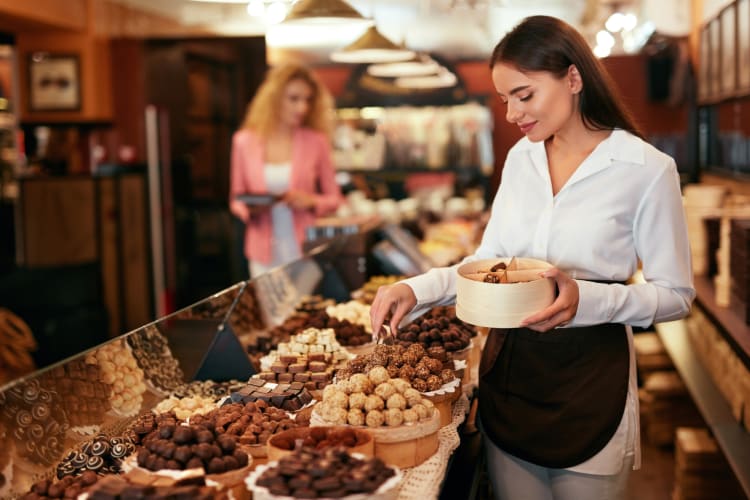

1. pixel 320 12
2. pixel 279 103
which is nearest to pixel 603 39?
pixel 279 103

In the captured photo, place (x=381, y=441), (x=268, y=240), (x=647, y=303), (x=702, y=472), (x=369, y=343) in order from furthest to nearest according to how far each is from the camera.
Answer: (x=268, y=240) < (x=702, y=472) < (x=369, y=343) < (x=647, y=303) < (x=381, y=441)

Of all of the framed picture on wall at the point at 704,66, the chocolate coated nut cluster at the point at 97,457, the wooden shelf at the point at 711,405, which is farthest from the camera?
the framed picture on wall at the point at 704,66

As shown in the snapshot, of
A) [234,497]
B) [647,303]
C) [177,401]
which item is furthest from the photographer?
[177,401]

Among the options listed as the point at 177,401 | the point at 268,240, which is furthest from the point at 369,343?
the point at 268,240

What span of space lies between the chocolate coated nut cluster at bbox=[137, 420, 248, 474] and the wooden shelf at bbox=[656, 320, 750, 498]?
7.26ft

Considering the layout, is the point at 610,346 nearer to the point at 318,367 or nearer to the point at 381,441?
the point at 381,441

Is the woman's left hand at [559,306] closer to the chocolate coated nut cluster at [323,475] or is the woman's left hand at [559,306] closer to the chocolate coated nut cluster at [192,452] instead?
the chocolate coated nut cluster at [323,475]

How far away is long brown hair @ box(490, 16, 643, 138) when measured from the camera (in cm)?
246

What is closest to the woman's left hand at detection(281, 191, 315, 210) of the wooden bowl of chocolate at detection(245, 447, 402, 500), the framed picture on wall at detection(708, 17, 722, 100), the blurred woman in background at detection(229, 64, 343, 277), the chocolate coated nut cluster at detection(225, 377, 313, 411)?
the blurred woman in background at detection(229, 64, 343, 277)

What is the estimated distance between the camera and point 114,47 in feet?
29.7

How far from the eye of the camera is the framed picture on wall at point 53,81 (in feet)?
28.7

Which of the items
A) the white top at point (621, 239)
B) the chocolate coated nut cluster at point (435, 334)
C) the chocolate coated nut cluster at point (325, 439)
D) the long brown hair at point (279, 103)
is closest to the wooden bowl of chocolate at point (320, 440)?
the chocolate coated nut cluster at point (325, 439)

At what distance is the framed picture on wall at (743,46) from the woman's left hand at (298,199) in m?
2.76

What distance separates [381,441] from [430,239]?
4876mm
